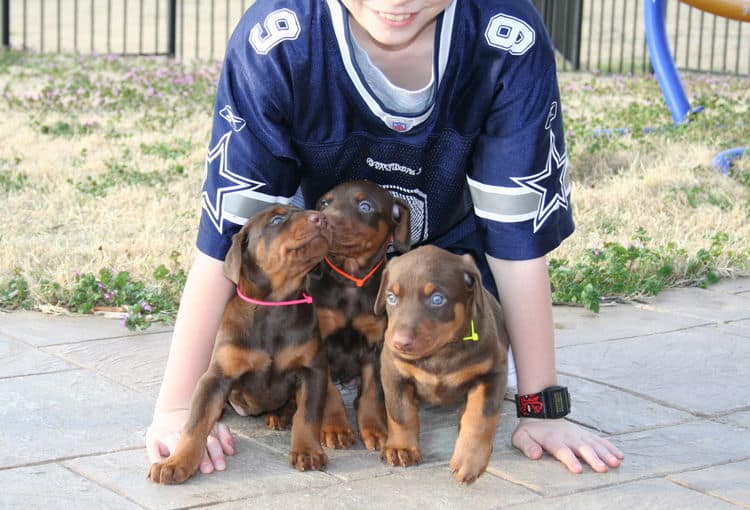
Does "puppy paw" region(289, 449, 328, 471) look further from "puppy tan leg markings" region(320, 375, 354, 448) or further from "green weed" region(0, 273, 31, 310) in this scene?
"green weed" region(0, 273, 31, 310)

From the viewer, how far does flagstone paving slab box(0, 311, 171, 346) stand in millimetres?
4438

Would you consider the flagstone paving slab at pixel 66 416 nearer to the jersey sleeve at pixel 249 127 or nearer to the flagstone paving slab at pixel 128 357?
the flagstone paving slab at pixel 128 357

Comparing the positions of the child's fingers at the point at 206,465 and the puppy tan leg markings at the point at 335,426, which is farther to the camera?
the puppy tan leg markings at the point at 335,426

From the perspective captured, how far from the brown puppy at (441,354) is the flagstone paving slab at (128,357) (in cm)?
96

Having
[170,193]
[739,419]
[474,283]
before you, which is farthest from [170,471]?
[170,193]

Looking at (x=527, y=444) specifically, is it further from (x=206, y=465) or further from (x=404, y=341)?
(x=206, y=465)

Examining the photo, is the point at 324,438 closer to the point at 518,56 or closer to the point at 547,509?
the point at 547,509

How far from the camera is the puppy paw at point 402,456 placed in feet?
10.7

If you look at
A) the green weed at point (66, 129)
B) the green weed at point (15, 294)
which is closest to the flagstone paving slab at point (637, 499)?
the green weed at point (15, 294)

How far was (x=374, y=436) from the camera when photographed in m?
3.47

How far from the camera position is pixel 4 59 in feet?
41.7

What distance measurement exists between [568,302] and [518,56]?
74.2 inches

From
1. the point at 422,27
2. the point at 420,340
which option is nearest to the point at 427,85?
the point at 422,27

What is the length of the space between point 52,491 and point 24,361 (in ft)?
4.02
